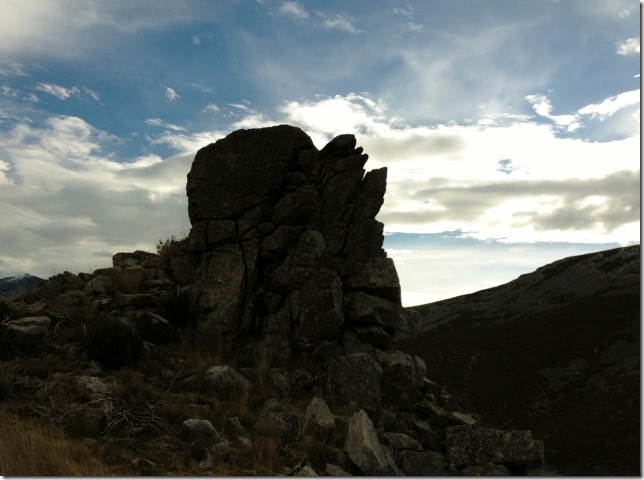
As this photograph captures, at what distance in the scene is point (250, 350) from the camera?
15703 mm

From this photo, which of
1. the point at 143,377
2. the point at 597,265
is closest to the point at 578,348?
the point at 597,265

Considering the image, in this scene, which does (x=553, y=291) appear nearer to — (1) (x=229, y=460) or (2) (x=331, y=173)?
(2) (x=331, y=173)

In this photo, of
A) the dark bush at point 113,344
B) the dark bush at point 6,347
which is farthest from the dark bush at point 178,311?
the dark bush at point 6,347

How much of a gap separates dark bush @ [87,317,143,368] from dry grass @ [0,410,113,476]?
4132 millimetres

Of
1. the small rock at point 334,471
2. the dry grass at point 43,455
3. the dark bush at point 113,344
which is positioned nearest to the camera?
the dry grass at point 43,455

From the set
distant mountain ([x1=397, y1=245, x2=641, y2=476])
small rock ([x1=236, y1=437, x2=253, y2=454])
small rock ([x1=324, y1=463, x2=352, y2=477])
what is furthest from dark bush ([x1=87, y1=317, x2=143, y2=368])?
distant mountain ([x1=397, y1=245, x2=641, y2=476])

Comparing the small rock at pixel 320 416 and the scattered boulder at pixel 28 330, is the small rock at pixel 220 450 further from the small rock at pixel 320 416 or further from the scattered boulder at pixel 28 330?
the scattered boulder at pixel 28 330

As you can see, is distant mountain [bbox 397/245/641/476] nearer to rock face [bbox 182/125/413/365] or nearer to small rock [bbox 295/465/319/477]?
rock face [bbox 182/125/413/365]

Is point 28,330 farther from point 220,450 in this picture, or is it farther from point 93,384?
point 220,450

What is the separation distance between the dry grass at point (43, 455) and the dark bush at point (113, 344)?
413cm

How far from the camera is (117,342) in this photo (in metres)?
13.5

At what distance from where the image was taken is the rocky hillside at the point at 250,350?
10031 mm

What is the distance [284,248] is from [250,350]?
3.87m

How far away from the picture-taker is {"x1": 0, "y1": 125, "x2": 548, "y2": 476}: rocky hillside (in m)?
10.0
